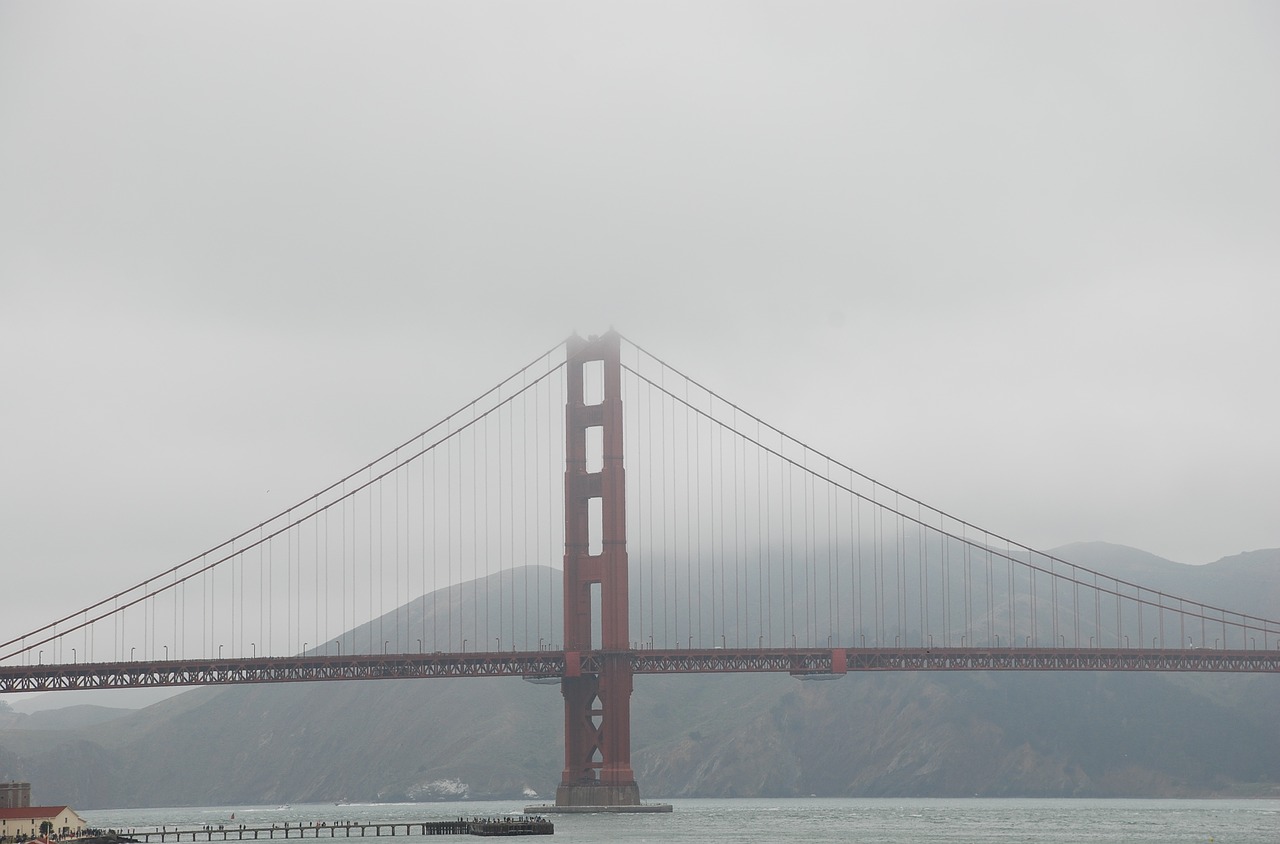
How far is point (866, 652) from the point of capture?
132 meters

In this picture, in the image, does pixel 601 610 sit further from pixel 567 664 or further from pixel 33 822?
pixel 33 822

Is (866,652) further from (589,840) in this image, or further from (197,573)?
(197,573)

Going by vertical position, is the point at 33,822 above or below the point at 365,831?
above

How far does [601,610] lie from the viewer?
403 ft

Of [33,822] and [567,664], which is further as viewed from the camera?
[567,664]

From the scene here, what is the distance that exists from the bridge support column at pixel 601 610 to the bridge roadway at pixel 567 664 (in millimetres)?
1678

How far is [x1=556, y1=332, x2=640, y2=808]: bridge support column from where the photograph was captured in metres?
124

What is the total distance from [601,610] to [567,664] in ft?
14.9

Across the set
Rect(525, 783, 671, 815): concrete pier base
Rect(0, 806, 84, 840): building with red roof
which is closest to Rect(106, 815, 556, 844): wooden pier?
Rect(525, 783, 671, 815): concrete pier base

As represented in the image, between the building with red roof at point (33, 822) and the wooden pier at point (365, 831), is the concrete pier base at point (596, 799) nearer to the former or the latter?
the wooden pier at point (365, 831)

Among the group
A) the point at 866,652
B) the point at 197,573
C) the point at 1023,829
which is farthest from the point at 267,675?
the point at 1023,829

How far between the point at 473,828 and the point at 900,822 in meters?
44.1

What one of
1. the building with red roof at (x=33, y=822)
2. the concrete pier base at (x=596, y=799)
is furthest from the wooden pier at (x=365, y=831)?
the building with red roof at (x=33, y=822)

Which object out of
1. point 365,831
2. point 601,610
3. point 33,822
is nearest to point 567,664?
point 601,610
